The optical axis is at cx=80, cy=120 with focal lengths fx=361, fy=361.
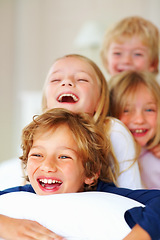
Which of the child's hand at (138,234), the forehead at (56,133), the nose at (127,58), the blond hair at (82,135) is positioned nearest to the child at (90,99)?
the blond hair at (82,135)

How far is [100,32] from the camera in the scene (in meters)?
3.69

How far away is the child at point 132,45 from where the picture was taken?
7.72 ft

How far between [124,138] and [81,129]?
1.05ft

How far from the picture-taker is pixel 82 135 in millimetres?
1262

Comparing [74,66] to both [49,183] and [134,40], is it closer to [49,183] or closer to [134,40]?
[49,183]

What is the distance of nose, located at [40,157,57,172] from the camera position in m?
1.15

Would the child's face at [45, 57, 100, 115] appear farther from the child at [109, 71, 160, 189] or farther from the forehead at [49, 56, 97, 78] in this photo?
the child at [109, 71, 160, 189]

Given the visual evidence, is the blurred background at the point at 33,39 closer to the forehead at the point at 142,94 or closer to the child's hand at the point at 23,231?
the forehead at the point at 142,94

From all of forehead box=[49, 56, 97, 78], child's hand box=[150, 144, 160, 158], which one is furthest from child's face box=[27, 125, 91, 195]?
child's hand box=[150, 144, 160, 158]

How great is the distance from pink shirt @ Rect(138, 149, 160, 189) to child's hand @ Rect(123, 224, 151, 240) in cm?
86

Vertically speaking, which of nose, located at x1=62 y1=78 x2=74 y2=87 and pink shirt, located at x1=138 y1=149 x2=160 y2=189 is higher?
nose, located at x1=62 y1=78 x2=74 y2=87

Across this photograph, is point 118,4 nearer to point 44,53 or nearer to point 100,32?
point 100,32

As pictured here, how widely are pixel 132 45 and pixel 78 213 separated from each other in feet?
5.19

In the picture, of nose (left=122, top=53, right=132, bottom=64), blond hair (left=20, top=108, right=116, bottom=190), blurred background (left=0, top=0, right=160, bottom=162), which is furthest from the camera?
blurred background (left=0, top=0, right=160, bottom=162)
